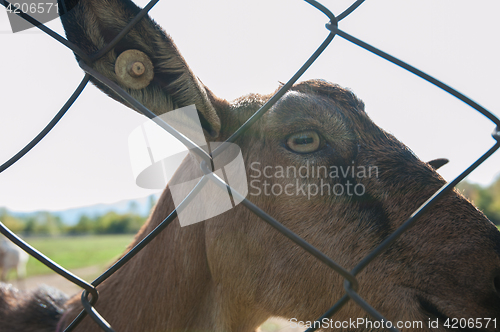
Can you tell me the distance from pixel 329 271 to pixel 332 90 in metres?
1.07

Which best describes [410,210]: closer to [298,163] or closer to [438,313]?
[438,313]

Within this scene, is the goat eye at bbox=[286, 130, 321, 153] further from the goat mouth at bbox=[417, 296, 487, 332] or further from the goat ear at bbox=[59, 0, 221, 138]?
the goat mouth at bbox=[417, 296, 487, 332]

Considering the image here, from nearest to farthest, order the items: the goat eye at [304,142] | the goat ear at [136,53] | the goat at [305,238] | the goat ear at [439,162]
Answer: the goat ear at [136,53] < the goat at [305,238] < the goat eye at [304,142] < the goat ear at [439,162]

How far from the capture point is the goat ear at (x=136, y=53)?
3.95 feet

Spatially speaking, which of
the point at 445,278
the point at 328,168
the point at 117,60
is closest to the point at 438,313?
the point at 445,278

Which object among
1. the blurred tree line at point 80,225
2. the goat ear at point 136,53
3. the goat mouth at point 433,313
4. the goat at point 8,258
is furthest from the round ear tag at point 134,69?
the blurred tree line at point 80,225

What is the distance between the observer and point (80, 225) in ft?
187

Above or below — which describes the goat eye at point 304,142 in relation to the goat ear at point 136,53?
above

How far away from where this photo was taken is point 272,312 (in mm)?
1946

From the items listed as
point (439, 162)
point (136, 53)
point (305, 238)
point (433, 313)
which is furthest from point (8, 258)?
point (433, 313)

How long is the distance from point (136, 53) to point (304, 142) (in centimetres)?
99

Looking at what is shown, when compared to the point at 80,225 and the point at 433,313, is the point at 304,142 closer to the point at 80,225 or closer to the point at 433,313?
the point at 433,313

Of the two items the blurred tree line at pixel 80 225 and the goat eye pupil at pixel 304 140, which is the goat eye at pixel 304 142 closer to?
the goat eye pupil at pixel 304 140

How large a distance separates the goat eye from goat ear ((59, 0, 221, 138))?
1.76ft
